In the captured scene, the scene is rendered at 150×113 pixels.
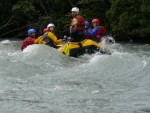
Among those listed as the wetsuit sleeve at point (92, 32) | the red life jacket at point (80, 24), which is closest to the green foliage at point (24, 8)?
the wetsuit sleeve at point (92, 32)

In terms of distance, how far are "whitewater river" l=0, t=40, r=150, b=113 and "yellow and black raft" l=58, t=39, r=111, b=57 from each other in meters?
0.48

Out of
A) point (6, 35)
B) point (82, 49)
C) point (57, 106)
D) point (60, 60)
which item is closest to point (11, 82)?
point (57, 106)

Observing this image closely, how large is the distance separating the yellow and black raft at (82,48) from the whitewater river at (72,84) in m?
0.48

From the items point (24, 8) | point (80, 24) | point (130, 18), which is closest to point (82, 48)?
point (80, 24)

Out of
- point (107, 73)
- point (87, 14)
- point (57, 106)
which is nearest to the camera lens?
point (57, 106)

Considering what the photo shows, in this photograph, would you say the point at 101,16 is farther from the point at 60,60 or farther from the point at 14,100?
the point at 14,100

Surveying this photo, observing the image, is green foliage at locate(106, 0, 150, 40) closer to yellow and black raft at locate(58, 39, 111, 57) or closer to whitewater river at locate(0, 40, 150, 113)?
yellow and black raft at locate(58, 39, 111, 57)

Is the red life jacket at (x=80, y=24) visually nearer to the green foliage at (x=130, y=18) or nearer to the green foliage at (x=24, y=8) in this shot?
the green foliage at (x=130, y=18)

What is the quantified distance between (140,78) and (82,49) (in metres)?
4.71

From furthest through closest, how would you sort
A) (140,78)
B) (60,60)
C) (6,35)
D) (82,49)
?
(6,35)
(82,49)
(60,60)
(140,78)

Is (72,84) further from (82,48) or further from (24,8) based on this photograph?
(24,8)

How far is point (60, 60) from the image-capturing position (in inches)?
563

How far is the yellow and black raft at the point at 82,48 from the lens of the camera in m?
15.4

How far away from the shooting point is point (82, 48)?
15453 mm
